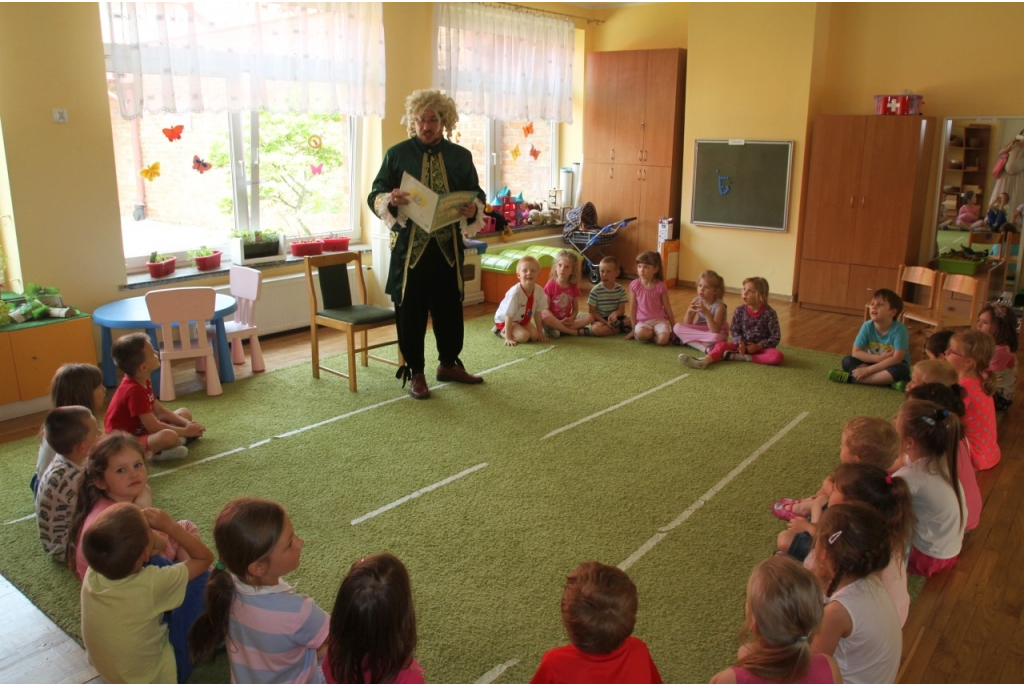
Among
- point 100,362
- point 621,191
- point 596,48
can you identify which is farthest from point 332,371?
point 596,48

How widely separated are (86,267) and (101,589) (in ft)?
12.0

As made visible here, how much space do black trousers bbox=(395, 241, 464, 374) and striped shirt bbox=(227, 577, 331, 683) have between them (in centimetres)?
284

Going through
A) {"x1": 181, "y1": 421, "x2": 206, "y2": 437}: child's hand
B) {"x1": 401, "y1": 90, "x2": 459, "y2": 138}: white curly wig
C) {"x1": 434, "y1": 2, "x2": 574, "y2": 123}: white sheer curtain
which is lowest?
{"x1": 181, "y1": 421, "x2": 206, "y2": 437}: child's hand

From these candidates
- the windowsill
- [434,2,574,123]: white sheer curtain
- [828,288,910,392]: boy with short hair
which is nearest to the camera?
[828,288,910,392]: boy with short hair

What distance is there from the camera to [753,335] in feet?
18.1

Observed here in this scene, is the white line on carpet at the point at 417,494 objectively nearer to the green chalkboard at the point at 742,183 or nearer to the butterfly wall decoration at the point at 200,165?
the butterfly wall decoration at the point at 200,165

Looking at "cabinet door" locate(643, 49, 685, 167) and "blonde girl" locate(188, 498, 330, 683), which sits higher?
"cabinet door" locate(643, 49, 685, 167)

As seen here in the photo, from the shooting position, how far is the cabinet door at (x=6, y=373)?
4.27m

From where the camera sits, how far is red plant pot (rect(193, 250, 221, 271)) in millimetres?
5691

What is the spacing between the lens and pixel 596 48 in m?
8.87

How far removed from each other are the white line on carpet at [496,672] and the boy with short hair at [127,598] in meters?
0.83

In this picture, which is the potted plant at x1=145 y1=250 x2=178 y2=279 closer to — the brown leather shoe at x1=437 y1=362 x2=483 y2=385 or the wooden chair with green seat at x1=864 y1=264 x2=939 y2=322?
the brown leather shoe at x1=437 y1=362 x2=483 y2=385

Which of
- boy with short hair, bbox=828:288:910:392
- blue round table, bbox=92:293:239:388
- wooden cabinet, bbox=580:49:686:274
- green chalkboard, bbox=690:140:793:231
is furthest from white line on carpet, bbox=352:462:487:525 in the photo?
wooden cabinet, bbox=580:49:686:274

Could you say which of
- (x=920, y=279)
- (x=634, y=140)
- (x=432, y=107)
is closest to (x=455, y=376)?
(x=432, y=107)
